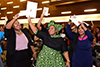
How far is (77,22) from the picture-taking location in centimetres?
277

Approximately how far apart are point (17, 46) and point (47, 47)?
0.61m

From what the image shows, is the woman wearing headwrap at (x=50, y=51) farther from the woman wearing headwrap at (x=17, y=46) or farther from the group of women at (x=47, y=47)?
the woman wearing headwrap at (x=17, y=46)

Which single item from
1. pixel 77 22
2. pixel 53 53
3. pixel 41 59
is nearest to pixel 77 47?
pixel 77 22

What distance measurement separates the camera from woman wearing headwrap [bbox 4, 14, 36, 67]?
2416 millimetres

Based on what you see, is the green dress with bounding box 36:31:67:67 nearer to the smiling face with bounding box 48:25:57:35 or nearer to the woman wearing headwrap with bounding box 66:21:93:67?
the smiling face with bounding box 48:25:57:35

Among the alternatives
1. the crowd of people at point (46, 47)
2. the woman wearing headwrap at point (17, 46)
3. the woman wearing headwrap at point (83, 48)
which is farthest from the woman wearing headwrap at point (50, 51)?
the woman wearing headwrap at point (83, 48)

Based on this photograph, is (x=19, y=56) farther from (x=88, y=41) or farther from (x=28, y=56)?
(x=88, y=41)

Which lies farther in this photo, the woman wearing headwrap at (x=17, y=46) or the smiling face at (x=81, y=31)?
the smiling face at (x=81, y=31)

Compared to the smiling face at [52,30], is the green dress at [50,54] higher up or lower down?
lower down

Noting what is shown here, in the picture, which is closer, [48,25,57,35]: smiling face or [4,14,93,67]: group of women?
[4,14,93,67]: group of women

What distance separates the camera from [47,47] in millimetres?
2354

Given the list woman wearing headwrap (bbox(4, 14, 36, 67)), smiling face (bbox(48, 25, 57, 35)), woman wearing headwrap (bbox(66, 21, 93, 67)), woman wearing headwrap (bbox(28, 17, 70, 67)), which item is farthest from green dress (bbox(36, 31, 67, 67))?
woman wearing headwrap (bbox(66, 21, 93, 67))

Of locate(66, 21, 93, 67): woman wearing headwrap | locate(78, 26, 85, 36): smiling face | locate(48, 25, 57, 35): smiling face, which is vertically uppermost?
locate(48, 25, 57, 35): smiling face

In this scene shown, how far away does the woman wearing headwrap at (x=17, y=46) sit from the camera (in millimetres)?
2416
